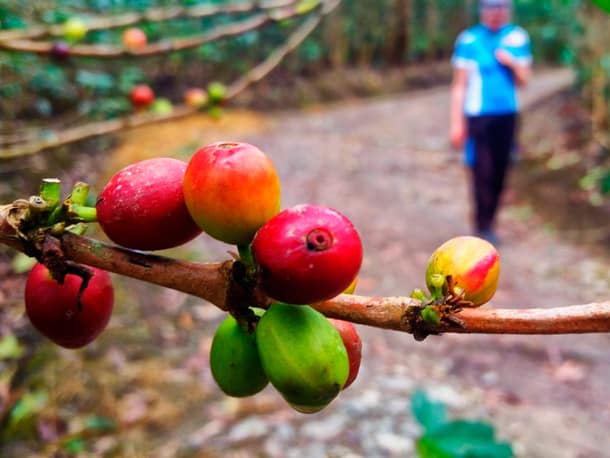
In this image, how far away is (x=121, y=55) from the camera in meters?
1.89

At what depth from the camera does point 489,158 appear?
4625mm

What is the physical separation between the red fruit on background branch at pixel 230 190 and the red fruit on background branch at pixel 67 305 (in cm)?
17

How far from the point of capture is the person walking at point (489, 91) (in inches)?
168

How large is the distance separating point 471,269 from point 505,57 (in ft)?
12.8

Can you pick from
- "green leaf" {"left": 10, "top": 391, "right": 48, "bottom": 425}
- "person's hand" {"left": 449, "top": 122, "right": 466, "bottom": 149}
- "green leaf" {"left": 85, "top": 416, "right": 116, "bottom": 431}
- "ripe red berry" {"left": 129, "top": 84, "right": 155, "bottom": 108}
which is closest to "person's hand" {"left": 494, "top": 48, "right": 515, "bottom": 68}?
"person's hand" {"left": 449, "top": 122, "right": 466, "bottom": 149}

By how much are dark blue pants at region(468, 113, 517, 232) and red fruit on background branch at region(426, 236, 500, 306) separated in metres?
3.96

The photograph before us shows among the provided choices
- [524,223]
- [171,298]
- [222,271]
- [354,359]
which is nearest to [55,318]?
[222,271]

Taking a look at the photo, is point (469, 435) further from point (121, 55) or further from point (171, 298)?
point (171, 298)

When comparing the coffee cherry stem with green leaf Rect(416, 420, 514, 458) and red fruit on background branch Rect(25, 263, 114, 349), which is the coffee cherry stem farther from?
green leaf Rect(416, 420, 514, 458)

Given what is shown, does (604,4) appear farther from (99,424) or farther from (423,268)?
(423,268)

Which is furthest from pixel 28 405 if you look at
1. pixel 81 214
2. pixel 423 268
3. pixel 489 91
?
pixel 489 91

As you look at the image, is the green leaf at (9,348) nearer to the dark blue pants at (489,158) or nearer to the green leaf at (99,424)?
the green leaf at (99,424)

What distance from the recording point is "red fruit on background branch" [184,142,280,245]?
0.62 metres

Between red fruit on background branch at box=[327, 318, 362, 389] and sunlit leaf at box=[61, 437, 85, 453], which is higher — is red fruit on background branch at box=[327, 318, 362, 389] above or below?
above
